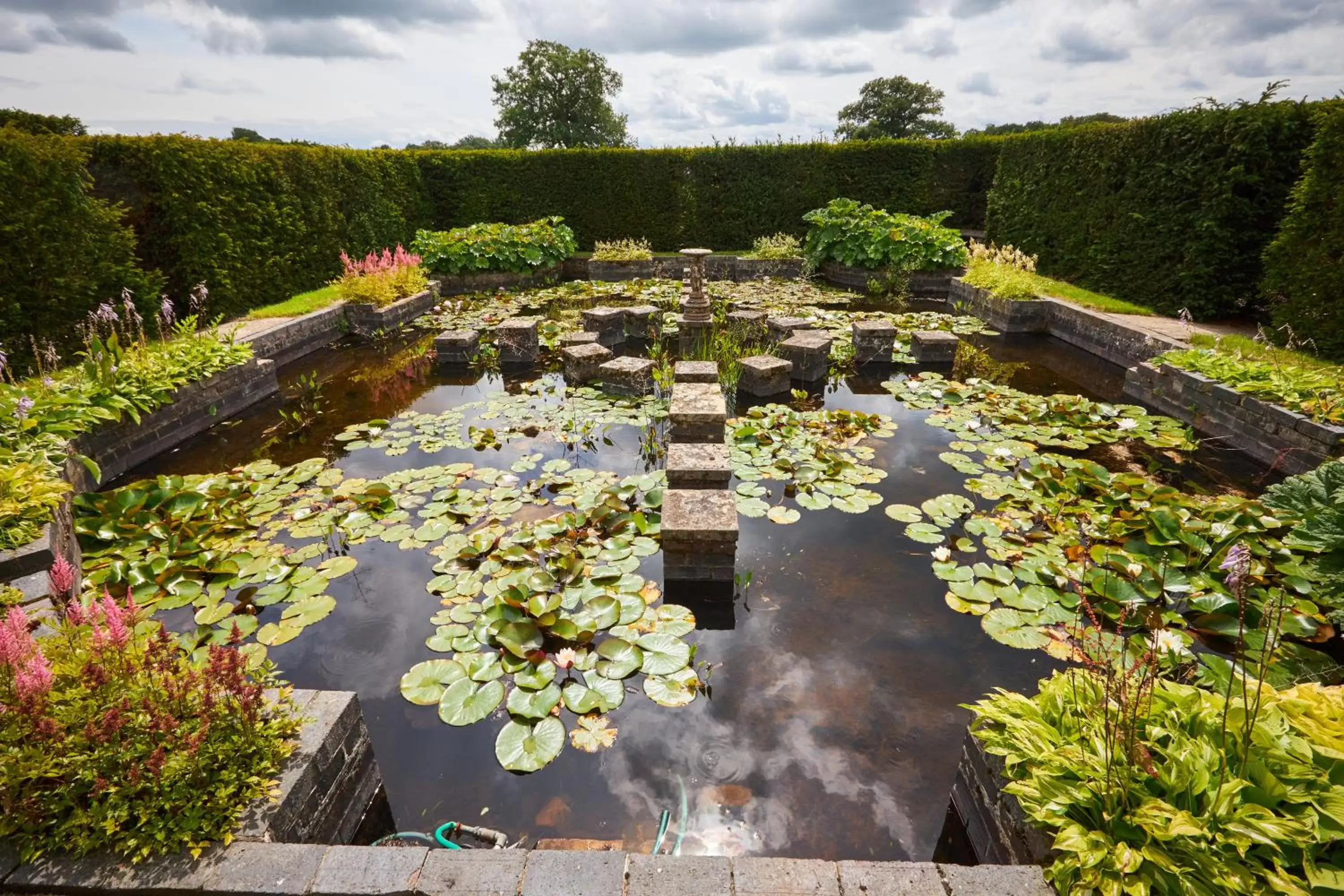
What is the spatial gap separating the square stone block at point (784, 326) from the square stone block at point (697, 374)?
78.4 inches

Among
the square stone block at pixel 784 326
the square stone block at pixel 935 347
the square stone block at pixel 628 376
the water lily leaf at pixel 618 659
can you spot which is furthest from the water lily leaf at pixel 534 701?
the square stone block at pixel 935 347

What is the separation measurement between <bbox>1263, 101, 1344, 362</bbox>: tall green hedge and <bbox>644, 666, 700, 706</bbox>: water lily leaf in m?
8.40

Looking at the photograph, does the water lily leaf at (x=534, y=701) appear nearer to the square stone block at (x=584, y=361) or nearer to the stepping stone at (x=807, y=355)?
the square stone block at (x=584, y=361)

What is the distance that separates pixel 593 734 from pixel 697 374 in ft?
14.9

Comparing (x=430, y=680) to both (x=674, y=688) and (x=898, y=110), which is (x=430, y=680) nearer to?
(x=674, y=688)

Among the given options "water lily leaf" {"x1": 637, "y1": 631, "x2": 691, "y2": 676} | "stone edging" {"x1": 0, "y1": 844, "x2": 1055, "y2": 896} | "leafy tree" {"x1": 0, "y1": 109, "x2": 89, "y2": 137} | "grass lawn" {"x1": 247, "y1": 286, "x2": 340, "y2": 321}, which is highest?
"leafy tree" {"x1": 0, "y1": 109, "x2": 89, "y2": 137}

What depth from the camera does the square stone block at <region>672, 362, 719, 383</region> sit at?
6707 mm

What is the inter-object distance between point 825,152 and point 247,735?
56.4 ft

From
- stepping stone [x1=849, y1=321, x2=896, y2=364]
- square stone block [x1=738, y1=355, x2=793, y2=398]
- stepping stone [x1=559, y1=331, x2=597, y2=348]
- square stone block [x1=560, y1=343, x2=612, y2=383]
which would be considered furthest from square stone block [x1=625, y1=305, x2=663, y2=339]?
stepping stone [x1=849, y1=321, x2=896, y2=364]

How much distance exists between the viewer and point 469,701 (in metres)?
2.95

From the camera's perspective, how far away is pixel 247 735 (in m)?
2.11

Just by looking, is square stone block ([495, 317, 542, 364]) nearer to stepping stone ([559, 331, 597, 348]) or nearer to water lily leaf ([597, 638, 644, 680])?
stepping stone ([559, 331, 597, 348])

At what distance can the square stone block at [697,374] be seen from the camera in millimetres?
6707

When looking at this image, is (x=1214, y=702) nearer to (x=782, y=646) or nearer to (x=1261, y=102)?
(x=782, y=646)
